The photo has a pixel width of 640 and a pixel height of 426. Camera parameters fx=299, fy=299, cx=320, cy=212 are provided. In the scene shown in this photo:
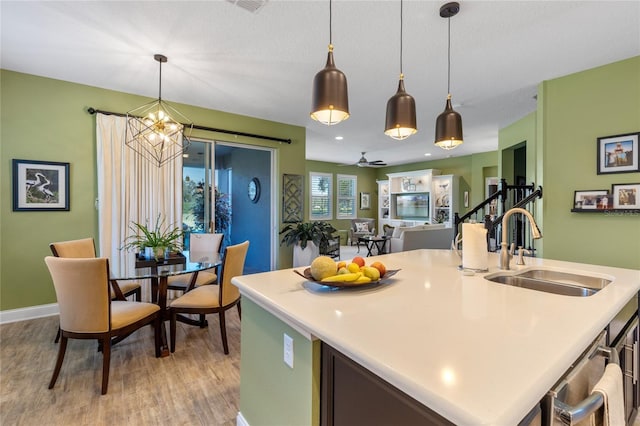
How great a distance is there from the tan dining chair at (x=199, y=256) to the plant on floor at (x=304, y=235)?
1.59 metres

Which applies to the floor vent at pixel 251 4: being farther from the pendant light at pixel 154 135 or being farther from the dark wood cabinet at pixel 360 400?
the dark wood cabinet at pixel 360 400

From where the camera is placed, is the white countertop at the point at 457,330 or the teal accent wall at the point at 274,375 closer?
the white countertop at the point at 457,330

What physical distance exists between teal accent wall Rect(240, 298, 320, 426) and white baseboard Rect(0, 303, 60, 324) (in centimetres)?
304

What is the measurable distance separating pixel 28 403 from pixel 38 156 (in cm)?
266

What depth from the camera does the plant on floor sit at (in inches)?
200

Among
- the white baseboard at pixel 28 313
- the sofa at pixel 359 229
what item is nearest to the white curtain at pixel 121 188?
the white baseboard at pixel 28 313

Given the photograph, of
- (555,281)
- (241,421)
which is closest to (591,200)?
(555,281)

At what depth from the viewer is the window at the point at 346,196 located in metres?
10.1

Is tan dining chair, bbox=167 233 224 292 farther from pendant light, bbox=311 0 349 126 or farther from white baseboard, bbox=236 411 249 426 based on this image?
pendant light, bbox=311 0 349 126

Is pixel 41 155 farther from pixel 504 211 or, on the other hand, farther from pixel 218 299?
pixel 504 211

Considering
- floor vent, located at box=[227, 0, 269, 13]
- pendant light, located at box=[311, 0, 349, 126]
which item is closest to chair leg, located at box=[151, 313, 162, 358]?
pendant light, located at box=[311, 0, 349, 126]

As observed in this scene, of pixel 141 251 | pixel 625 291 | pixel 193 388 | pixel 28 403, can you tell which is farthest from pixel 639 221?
pixel 28 403

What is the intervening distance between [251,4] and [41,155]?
303cm

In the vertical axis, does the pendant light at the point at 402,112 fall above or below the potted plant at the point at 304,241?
above
